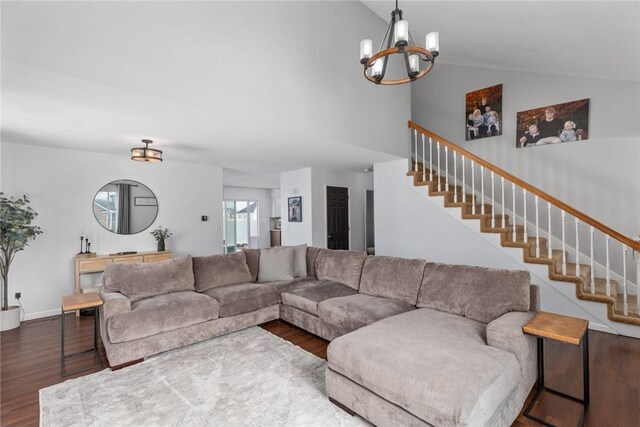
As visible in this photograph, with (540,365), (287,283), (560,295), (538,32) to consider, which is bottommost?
(540,365)

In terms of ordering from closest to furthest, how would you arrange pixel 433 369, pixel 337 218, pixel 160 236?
pixel 433 369 → pixel 160 236 → pixel 337 218

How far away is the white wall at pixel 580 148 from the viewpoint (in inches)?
164

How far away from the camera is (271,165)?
6.08 meters

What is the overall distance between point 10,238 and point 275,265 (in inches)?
125

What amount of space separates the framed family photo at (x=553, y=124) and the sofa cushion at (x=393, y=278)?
3491mm

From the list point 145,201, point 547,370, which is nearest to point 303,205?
point 145,201

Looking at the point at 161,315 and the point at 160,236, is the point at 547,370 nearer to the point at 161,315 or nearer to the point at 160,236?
the point at 161,315

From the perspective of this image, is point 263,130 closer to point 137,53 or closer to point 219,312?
point 137,53

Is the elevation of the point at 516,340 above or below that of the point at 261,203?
below

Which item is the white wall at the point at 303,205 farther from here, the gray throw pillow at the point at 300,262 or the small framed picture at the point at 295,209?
the gray throw pillow at the point at 300,262

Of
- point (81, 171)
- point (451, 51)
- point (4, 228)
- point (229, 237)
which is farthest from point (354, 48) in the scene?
point (229, 237)

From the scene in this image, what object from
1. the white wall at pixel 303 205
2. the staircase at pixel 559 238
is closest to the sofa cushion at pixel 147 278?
the white wall at pixel 303 205

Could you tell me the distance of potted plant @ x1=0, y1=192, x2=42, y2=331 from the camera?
358 centimetres

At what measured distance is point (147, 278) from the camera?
11.2 ft
